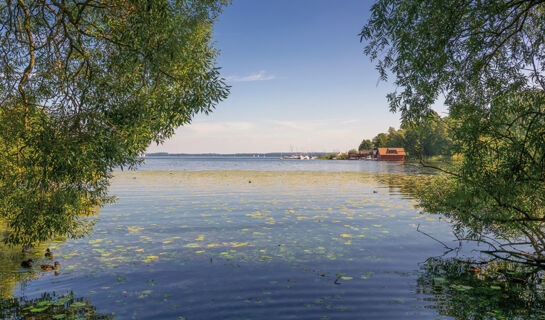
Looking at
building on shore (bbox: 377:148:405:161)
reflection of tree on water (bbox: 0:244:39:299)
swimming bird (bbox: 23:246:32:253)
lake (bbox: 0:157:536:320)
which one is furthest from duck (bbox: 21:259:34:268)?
building on shore (bbox: 377:148:405:161)

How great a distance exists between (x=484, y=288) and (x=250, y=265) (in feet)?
25.9

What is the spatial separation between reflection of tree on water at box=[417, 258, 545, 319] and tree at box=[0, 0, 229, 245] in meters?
9.60

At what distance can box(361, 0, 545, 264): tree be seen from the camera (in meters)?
8.99

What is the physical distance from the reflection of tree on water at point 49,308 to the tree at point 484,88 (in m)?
11.3

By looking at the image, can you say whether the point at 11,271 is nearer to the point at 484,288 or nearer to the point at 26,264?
the point at 26,264

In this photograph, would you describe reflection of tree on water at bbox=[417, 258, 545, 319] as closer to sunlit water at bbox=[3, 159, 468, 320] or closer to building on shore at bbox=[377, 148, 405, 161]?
sunlit water at bbox=[3, 159, 468, 320]

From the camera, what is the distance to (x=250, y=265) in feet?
41.4

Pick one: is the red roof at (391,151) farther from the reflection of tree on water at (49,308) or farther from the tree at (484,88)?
the reflection of tree on water at (49,308)

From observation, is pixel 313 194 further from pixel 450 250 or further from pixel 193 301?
pixel 193 301

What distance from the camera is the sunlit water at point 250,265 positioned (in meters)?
9.12

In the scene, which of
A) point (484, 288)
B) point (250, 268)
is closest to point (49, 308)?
point (250, 268)

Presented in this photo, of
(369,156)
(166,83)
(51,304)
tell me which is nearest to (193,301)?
(51,304)

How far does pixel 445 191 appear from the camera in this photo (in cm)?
1452

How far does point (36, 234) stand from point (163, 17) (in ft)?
27.7
